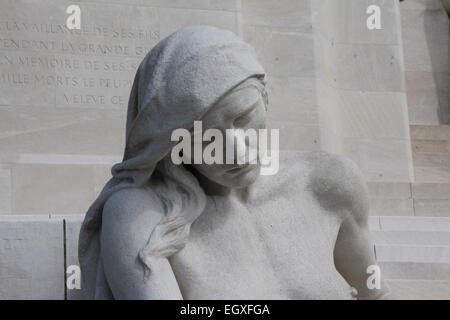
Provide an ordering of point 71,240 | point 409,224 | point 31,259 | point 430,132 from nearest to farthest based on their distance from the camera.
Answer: point 31,259, point 71,240, point 409,224, point 430,132

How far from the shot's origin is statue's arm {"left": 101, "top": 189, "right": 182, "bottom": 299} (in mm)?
4988

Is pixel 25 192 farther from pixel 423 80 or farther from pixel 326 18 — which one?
pixel 423 80

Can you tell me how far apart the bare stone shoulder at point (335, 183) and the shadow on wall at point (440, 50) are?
9085 mm

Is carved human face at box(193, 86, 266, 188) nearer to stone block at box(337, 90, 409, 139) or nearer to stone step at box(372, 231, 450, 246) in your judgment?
stone step at box(372, 231, 450, 246)

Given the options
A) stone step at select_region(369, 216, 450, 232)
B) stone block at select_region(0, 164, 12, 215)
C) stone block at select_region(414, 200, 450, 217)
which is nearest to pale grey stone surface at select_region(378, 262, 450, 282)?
stone step at select_region(369, 216, 450, 232)

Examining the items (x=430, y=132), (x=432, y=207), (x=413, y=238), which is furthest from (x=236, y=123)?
(x=430, y=132)

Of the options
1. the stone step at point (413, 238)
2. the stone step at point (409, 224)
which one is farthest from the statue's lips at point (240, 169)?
the stone step at point (409, 224)

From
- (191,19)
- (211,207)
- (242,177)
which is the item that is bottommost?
(211,207)

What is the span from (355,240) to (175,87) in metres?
1.26

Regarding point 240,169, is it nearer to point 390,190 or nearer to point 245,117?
point 245,117

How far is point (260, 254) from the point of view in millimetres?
5367

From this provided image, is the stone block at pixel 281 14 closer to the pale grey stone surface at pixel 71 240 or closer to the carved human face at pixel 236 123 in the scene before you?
the pale grey stone surface at pixel 71 240
